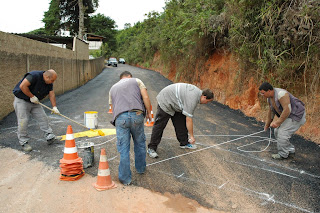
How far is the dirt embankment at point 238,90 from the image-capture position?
5.88 meters

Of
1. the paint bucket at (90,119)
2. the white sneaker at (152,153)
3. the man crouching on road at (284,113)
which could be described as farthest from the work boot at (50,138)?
the man crouching on road at (284,113)

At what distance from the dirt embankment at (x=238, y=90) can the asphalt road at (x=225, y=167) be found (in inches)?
23.5

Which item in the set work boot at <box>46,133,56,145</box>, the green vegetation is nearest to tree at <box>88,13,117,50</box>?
the green vegetation

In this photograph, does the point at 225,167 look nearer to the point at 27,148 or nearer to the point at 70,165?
the point at 70,165

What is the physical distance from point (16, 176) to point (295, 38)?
6896 millimetres

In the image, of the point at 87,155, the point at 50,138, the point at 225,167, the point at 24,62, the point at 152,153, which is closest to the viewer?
the point at 87,155

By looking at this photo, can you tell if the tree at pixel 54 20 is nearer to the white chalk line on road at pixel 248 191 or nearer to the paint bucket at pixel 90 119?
the paint bucket at pixel 90 119

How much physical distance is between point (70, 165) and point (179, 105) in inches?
79.4

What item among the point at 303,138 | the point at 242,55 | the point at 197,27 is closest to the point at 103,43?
the point at 197,27

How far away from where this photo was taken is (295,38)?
643 centimetres

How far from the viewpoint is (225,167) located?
13.7ft

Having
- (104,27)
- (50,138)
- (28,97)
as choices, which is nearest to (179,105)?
(50,138)

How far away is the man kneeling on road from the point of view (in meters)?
4.12

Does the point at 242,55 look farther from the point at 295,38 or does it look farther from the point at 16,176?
the point at 16,176
